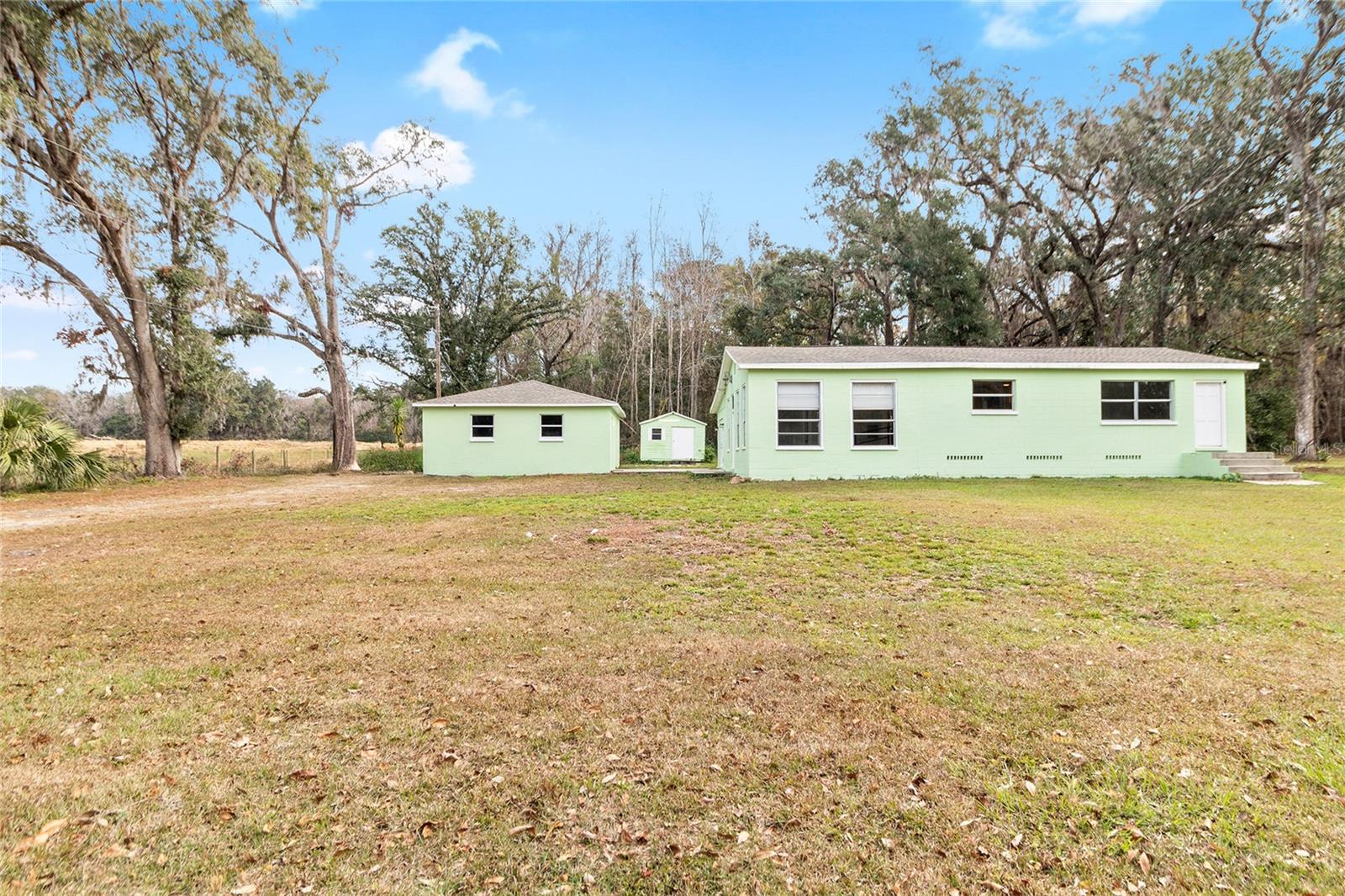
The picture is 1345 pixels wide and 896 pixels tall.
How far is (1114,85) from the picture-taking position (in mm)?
23641

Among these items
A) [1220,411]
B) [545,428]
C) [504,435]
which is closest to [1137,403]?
[1220,411]

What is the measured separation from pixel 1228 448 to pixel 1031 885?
19.0m

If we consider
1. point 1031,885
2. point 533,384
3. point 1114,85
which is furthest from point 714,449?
point 1031,885

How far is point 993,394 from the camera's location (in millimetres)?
15531

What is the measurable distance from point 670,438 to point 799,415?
13.5 m

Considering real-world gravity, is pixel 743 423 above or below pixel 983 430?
above

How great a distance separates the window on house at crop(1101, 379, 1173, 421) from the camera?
50.7 ft

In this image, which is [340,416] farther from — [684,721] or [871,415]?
[684,721]

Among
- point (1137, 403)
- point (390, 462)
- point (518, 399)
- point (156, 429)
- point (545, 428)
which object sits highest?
point (518, 399)

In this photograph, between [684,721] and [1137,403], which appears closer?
[684,721]

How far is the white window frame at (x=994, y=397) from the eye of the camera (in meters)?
15.4

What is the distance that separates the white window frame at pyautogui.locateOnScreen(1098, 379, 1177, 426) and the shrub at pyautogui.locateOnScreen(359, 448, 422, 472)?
22.7 m

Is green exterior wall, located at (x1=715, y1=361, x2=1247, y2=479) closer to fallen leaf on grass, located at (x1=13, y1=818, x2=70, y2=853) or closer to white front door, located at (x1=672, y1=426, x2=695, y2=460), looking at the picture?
white front door, located at (x1=672, y1=426, x2=695, y2=460)

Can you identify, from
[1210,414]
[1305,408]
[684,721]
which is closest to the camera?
[684,721]
